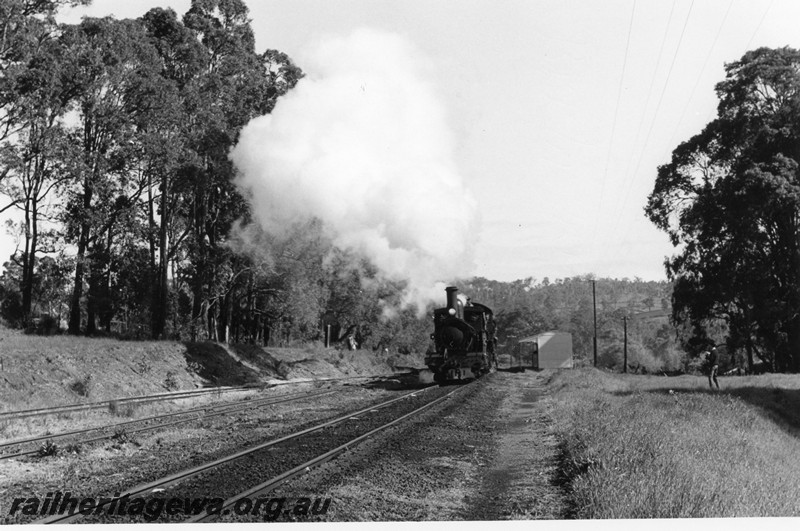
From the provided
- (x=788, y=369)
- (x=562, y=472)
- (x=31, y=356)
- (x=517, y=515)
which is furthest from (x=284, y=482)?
(x=788, y=369)

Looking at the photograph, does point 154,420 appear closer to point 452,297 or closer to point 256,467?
point 256,467

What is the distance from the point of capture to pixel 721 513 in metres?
7.97

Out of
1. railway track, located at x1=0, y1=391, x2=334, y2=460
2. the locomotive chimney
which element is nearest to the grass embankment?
railway track, located at x1=0, y1=391, x2=334, y2=460

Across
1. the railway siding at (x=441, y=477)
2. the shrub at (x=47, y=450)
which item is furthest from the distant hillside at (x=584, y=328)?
the shrub at (x=47, y=450)

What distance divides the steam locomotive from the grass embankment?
904 cm

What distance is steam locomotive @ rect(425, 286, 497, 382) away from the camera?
98.3ft

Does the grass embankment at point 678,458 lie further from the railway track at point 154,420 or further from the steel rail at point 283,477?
the railway track at point 154,420

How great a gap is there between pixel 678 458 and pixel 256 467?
666cm

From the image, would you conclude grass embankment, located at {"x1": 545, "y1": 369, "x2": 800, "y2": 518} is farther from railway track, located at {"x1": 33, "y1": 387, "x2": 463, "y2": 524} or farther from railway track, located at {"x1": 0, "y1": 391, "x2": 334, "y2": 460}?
railway track, located at {"x1": 0, "y1": 391, "x2": 334, "y2": 460}

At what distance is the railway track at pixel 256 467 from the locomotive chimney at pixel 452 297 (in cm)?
1266

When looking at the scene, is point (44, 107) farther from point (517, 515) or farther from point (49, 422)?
point (517, 515)

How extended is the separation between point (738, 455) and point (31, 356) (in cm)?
2238

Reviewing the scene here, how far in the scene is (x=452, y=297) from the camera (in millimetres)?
29875

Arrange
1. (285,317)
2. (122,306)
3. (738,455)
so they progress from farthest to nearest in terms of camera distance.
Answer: (122,306), (285,317), (738,455)
